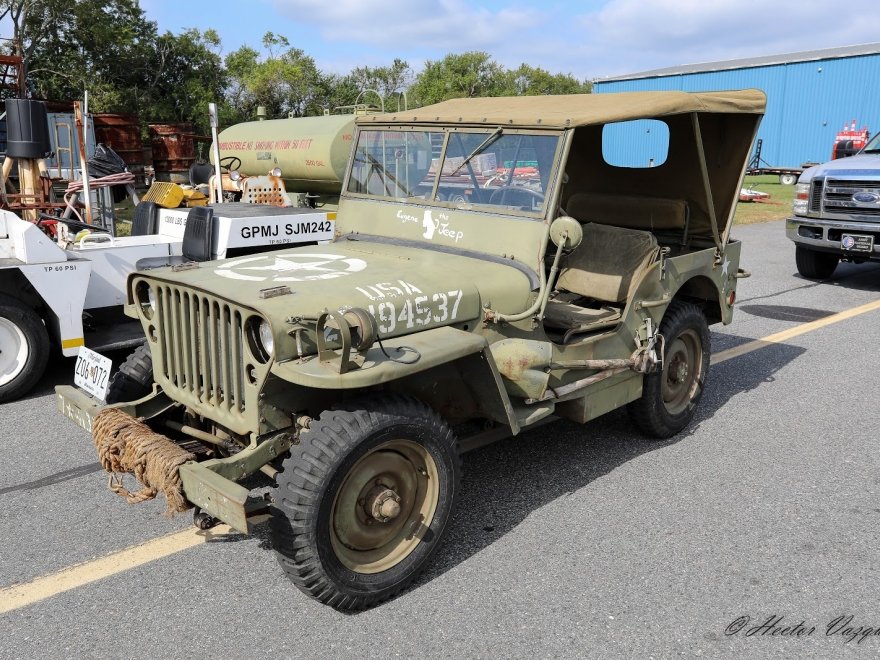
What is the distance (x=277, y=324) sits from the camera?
286 cm

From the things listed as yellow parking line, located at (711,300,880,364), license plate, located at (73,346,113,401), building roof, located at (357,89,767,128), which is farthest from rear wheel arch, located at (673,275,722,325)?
license plate, located at (73,346,113,401)

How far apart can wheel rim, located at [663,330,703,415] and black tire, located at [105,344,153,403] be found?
3.00 metres

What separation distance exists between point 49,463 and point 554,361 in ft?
9.65

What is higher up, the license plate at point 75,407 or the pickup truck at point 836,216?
the pickup truck at point 836,216

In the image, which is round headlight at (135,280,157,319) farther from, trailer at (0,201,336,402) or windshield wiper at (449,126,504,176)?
windshield wiper at (449,126,504,176)

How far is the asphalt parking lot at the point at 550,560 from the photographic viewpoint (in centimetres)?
290

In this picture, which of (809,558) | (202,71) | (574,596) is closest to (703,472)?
(809,558)

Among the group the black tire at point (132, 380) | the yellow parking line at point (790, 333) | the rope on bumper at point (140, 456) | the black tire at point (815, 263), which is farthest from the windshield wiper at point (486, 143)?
the black tire at point (815, 263)

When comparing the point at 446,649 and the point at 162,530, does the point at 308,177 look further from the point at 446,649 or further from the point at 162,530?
the point at 446,649

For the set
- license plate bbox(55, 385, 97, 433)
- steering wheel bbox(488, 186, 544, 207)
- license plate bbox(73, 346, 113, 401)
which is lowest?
license plate bbox(55, 385, 97, 433)

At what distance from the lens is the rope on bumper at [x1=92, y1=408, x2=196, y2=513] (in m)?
2.98

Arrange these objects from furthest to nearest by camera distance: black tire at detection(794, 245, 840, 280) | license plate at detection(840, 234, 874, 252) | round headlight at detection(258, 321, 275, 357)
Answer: black tire at detection(794, 245, 840, 280)
license plate at detection(840, 234, 874, 252)
round headlight at detection(258, 321, 275, 357)

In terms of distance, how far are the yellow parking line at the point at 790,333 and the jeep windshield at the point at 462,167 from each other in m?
3.15

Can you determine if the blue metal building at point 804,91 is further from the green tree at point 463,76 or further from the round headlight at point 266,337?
the round headlight at point 266,337
